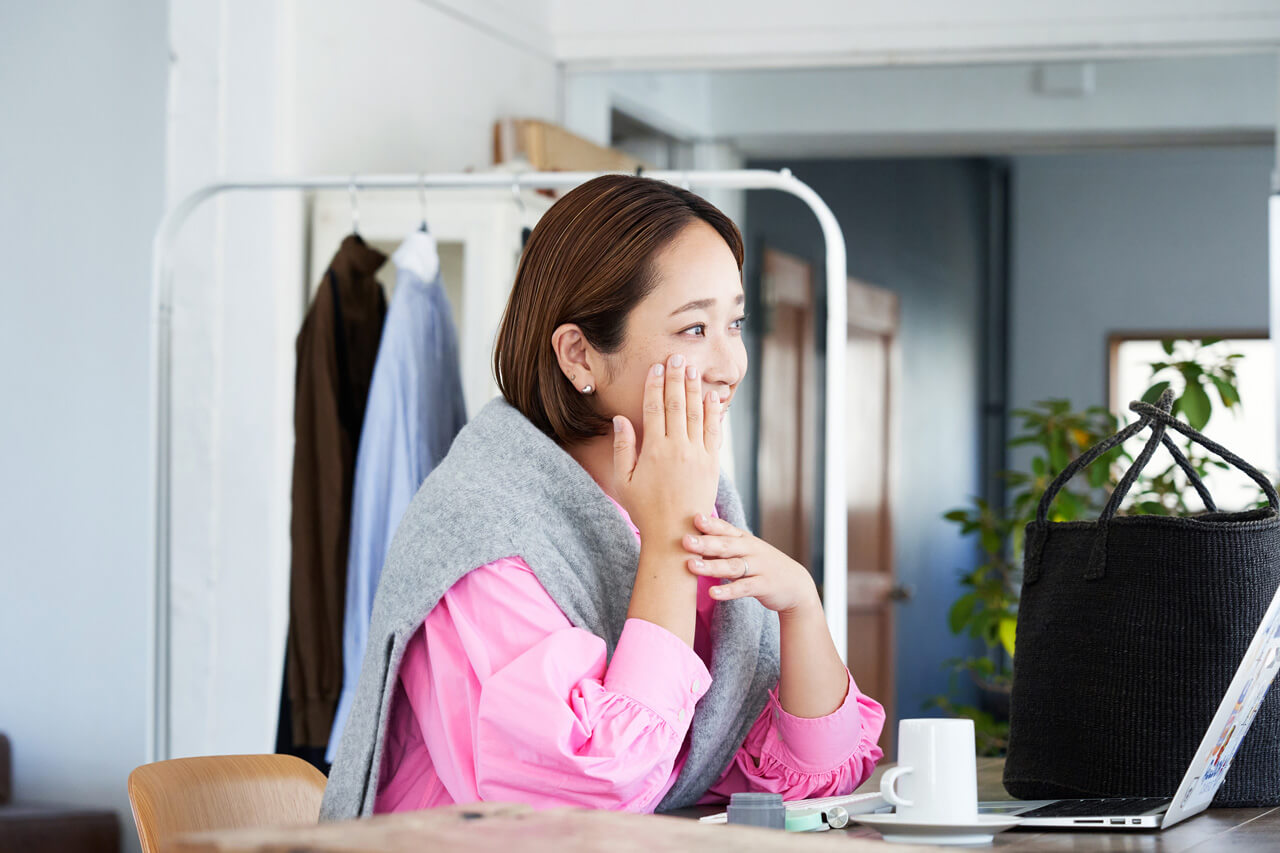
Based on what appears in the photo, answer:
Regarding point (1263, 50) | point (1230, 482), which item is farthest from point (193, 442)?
point (1230, 482)

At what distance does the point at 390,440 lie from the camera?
2227 mm

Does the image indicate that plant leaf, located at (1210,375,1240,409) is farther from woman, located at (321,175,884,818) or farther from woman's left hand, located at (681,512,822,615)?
woman's left hand, located at (681,512,822,615)

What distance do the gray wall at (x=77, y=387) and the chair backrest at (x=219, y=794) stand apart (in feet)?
5.70

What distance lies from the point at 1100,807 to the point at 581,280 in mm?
603

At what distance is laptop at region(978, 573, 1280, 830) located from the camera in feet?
3.14

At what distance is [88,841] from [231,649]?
550mm

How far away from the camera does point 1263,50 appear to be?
3.35 metres

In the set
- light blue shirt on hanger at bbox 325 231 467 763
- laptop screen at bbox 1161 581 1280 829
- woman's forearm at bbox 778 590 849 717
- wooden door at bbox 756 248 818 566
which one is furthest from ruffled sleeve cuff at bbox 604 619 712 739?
wooden door at bbox 756 248 818 566

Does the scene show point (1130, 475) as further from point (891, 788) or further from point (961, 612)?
point (961, 612)

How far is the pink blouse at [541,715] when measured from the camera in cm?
101

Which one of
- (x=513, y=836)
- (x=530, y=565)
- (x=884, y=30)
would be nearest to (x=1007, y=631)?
(x=884, y=30)

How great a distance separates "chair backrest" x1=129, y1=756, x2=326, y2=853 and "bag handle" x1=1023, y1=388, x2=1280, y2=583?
0.70 meters

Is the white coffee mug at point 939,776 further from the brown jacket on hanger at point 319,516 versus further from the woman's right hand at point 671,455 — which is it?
the brown jacket on hanger at point 319,516

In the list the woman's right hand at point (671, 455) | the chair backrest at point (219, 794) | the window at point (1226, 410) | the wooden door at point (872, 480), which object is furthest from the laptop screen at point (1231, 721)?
the window at point (1226, 410)
